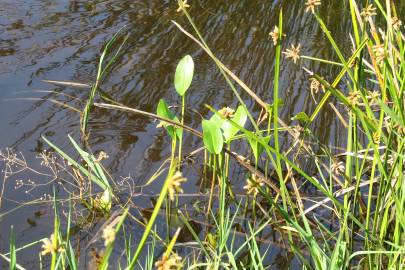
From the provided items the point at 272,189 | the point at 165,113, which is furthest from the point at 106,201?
the point at 272,189

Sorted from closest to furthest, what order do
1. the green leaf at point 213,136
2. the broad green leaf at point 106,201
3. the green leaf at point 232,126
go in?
the green leaf at point 213,136 → the green leaf at point 232,126 → the broad green leaf at point 106,201

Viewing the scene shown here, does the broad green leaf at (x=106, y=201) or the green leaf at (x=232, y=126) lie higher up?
the green leaf at (x=232, y=126)

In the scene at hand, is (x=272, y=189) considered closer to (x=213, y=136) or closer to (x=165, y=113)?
(x=165, y=113)

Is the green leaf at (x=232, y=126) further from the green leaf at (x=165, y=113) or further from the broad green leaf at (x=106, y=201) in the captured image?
the broad green leaf at (x=106, y=201)

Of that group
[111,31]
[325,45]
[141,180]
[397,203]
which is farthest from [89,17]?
[397,203]

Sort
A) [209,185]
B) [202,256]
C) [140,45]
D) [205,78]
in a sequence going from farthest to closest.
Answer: [140,45], [205,78], [209,185], [202,256]

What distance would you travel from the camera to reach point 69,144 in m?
2.47

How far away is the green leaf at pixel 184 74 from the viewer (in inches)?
73.6

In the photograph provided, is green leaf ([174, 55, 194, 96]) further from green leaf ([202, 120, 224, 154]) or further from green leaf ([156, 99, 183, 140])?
green leaf ([202, 120, 224, 154])

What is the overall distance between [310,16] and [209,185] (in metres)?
1.84

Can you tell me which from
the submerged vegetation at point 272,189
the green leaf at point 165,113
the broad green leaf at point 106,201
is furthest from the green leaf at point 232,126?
the broad green leaf at point 106,201

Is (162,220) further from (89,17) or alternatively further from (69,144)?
(89,17)

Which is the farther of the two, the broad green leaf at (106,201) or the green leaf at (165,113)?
the broad green leaf at (106,201)

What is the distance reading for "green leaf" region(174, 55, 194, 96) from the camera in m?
1.87
